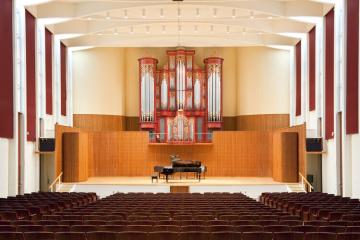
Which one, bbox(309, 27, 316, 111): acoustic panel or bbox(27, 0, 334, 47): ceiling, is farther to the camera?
bbox(309, 27, 316, 111): acoustic panel

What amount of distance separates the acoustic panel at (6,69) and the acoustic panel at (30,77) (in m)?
2.64

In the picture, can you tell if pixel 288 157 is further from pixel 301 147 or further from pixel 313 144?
pixel 313 144

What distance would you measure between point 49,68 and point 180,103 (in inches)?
→ 317

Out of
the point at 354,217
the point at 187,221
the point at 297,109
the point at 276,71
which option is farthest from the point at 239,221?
the point at 276,71

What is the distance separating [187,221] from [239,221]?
0.80m

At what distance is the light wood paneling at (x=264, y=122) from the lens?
3130cm

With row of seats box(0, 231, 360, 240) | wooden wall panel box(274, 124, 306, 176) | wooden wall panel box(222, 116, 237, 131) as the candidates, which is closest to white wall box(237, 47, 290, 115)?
wooden wall panel box(222, 116, 237, 131)

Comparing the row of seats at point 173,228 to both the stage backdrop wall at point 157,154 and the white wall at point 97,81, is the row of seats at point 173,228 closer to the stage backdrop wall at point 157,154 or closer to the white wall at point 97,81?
the stage backdrop wall at point 157,154

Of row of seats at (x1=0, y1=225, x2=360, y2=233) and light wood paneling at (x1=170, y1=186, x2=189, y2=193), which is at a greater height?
row of seats at (x1=0, y1=225, x2=360, y2=233)

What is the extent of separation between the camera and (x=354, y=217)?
32.2ft

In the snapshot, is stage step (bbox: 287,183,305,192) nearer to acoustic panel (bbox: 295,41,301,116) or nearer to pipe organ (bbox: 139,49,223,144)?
acoustic panel (bbox: 295,41,301,116)

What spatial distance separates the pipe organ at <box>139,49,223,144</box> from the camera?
1243 inches

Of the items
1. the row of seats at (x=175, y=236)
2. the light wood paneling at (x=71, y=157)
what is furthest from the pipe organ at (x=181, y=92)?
the row of seats at (x=175, y=236)

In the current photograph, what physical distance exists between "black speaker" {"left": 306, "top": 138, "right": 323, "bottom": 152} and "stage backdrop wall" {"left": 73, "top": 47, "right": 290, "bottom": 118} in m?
7.03
